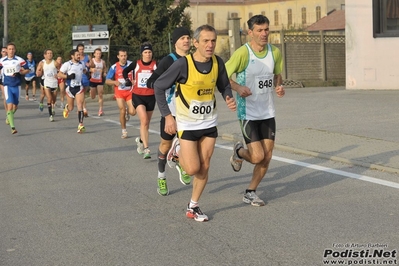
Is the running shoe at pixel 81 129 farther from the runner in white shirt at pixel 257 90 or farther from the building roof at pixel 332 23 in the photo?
the building roof at pixel 332 23

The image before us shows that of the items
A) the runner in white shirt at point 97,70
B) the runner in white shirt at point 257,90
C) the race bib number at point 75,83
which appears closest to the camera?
the runner in white shirt at point 257,90

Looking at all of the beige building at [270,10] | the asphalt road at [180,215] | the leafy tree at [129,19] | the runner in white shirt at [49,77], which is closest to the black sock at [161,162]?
the asphalt road at [180,215]

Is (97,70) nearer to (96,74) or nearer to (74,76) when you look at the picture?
(96,74)

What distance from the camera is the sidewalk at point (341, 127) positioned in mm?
12031

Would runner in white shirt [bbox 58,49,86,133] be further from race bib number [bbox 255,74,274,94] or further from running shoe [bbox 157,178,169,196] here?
race bib number [bbox 255,74,274,94]

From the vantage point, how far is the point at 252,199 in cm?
873

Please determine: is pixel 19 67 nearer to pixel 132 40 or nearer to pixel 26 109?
pixel 26 109

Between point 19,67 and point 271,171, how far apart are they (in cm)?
877

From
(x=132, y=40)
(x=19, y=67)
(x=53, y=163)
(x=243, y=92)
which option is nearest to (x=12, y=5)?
(x=132, y=40)

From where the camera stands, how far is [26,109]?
26.9 m

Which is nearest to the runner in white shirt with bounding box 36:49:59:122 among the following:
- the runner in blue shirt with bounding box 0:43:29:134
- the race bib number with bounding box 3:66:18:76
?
the runner in blue shirt with bounding box 0:43:29:134

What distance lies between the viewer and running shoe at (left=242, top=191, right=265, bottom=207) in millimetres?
8641

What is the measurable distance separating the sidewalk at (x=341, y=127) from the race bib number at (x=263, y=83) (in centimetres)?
272

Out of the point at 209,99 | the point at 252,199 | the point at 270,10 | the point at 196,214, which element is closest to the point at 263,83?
the point at 209,99
